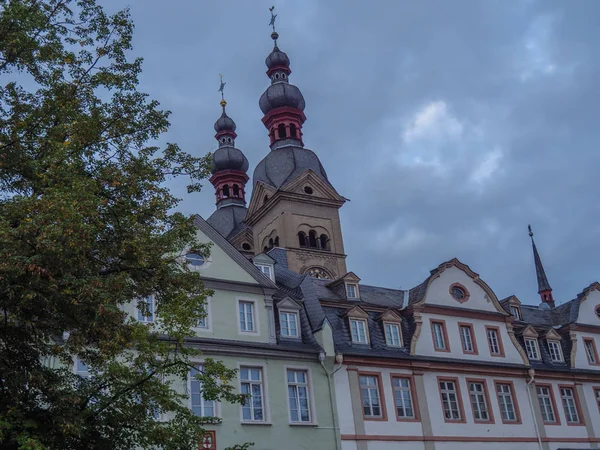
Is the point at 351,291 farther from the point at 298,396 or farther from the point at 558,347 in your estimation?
the point at 558,347

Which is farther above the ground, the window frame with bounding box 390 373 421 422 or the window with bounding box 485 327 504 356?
the window with bounding box 485 327 504 356

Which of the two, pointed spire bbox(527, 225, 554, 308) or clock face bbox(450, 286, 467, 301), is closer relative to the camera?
clock face bbox(450, 286, 467, 301)

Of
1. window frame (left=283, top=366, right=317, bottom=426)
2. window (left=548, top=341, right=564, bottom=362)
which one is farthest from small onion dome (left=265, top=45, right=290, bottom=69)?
window frame (left=283, top=366, right=317, bottom=426)

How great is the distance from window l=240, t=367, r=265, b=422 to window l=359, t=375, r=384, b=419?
4.41m

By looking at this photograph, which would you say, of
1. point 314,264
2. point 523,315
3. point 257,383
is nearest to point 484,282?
point 523,315

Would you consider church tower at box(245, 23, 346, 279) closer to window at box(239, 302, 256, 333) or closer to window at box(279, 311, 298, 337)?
window at box(279, 311, 298, 337)

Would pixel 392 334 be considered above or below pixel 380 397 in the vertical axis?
Answer: above

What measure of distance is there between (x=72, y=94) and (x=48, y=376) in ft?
19.9

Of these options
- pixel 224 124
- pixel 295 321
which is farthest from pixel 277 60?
pixel 295 321

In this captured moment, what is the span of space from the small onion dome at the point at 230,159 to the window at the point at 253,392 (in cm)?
5635

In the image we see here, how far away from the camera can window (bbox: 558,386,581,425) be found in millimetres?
36872

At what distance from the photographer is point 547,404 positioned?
36.5m

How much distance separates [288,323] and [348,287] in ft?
17.2

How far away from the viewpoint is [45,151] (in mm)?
15992
